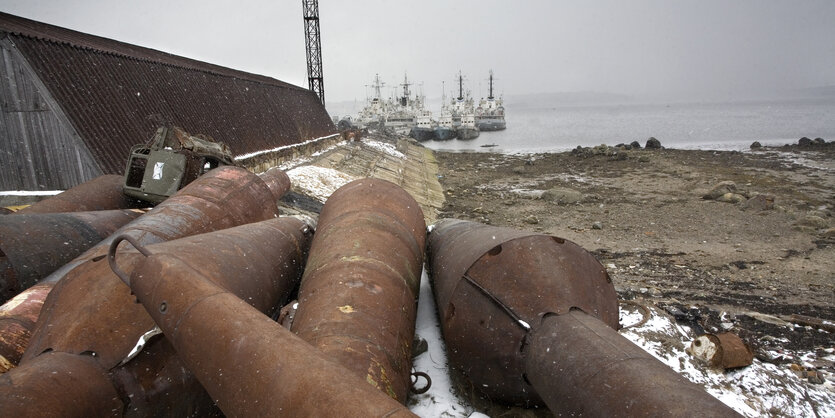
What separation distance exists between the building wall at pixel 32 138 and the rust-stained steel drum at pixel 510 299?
30.4ft

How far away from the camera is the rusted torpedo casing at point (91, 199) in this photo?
557cm

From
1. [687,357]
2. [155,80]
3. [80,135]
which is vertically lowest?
[687,357]

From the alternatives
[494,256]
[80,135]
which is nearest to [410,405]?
[494,256]

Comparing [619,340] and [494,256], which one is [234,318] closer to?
[494,256]

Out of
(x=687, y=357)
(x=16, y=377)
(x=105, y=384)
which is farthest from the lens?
(x=687, y=357)

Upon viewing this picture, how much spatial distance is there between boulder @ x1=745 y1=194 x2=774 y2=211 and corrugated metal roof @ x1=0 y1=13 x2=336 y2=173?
1834 centimetres

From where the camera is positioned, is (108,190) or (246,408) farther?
(108,190)

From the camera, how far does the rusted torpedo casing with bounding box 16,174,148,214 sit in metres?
5.57

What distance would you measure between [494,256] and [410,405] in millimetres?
1300

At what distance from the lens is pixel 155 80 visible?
12.7 m

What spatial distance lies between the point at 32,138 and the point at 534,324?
11.1 metres

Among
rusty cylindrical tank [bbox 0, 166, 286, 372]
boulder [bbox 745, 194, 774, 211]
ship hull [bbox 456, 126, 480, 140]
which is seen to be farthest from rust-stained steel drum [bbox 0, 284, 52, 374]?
ship hull [bbox 456, 126, 480, 140]

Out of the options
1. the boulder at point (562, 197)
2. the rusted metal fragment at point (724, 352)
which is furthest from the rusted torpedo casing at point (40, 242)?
the boulder at point (562, 197)

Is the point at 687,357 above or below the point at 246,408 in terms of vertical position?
below
